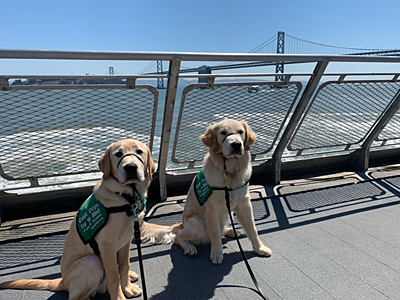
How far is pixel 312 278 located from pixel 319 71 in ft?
8.12

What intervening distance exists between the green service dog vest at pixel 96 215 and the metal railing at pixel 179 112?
1.38 m

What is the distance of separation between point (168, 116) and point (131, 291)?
1862mm

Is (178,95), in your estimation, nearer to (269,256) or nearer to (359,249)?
(269,256)

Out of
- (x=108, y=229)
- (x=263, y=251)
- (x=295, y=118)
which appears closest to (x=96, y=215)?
(x=108, y=229)

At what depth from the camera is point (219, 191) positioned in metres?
2.84

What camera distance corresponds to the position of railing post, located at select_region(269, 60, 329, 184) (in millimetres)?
3786

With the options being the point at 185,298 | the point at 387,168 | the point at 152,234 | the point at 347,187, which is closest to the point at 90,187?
the point at 152,234

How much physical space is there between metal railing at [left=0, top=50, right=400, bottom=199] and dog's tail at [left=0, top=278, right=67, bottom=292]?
1620 mm

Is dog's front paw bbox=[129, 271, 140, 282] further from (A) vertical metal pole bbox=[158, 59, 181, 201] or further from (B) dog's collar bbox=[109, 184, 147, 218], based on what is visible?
(A) vertical metal pole bbox=[158, 59, 181, 201]

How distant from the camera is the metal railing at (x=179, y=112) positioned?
10.1ft

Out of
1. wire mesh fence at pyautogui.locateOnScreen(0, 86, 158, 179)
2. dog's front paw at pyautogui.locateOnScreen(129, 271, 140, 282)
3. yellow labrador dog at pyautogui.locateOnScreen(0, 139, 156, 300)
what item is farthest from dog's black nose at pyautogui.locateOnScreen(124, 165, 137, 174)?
wire mesh fence at pyautogui.locateOnScreen(0, 86, 158, 179)

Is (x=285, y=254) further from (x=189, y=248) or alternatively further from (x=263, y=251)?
(x=189, y=248)

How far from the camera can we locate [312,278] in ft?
8.09

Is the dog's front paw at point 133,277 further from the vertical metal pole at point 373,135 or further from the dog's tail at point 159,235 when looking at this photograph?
the vertical metal pole at point 373,135
